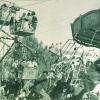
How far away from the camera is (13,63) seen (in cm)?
1284

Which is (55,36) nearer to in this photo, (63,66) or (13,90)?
(63,66)

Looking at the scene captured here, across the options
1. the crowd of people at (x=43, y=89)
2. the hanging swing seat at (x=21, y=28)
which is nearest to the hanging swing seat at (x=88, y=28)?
the hanging swing seat at (x=21, y=28)

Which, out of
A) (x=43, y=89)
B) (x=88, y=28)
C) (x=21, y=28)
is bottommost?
A: (x=43, y=89)

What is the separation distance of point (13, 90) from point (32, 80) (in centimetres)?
78

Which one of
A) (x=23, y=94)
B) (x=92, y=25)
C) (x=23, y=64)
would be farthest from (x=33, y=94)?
(x=92, y=25)

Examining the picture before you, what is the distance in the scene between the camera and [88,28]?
432 inches

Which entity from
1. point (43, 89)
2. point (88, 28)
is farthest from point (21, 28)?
point (43, 89)

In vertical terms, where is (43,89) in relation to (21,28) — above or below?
below

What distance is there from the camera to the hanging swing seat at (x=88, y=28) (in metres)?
10.2

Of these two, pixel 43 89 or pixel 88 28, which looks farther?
pixel 43 89

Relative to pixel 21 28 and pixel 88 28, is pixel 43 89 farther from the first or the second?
pixel 88 28

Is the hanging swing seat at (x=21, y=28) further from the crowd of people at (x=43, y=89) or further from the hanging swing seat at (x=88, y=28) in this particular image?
the hanging swing seat at (x=88, y=28)

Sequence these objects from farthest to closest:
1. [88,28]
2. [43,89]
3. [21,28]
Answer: [43,89]
[21,28]
[88,28]

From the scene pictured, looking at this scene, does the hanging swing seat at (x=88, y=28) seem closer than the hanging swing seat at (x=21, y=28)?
Yes
